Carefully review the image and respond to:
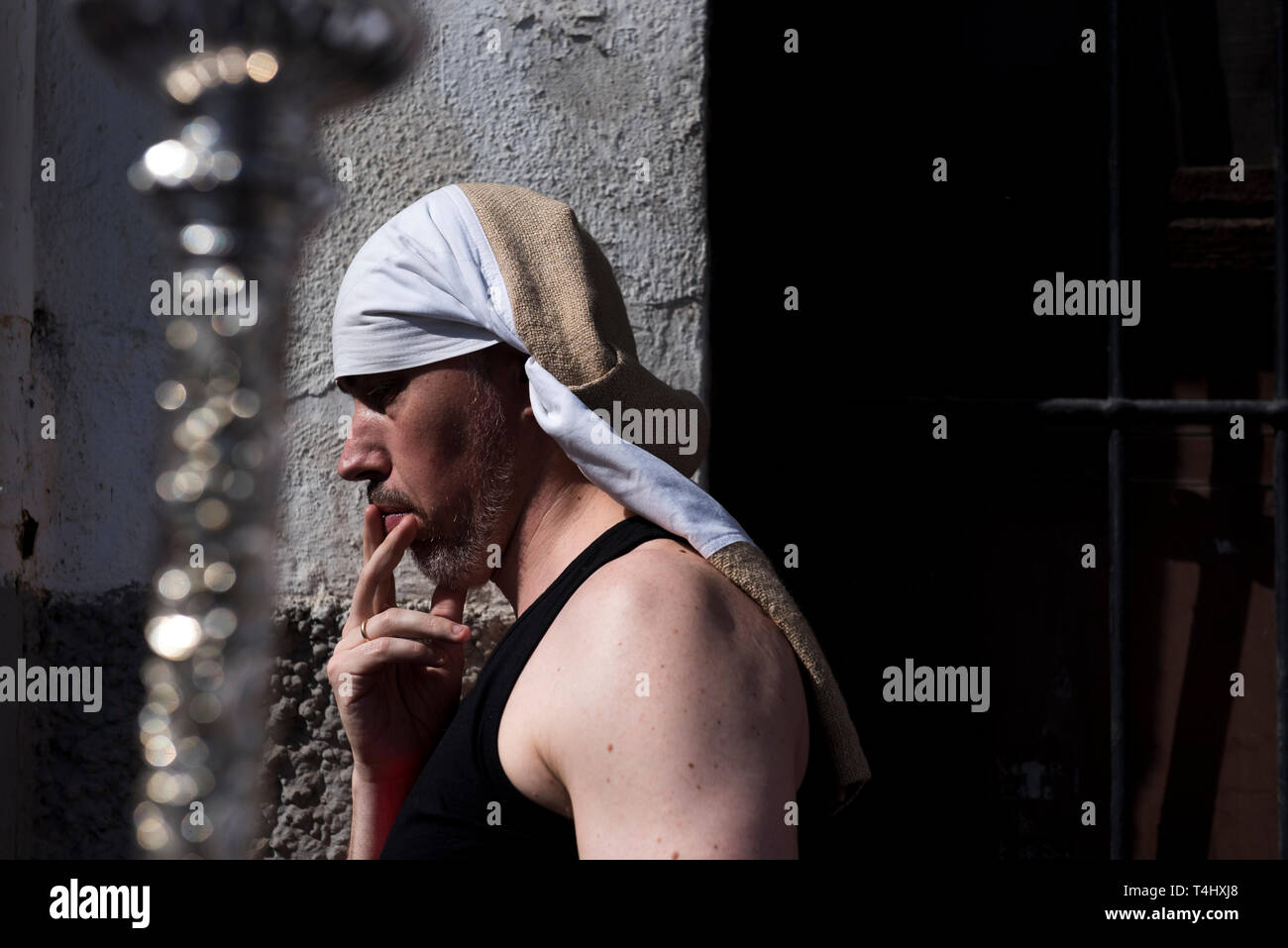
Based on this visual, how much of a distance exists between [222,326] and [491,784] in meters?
0.86

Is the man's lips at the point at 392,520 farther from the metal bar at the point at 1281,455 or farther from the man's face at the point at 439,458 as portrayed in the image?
the metal bar at the point at 1281,455

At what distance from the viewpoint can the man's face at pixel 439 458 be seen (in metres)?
1.65

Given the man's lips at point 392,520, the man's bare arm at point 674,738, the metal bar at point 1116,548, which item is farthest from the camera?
the metal bar at point 1116,548

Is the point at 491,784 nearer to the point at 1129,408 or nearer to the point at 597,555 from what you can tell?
the point at 597,555

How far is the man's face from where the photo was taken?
165 cm

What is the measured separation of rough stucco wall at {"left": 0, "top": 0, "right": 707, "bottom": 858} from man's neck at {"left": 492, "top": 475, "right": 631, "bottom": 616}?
42 centimetres

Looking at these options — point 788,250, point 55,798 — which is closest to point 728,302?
point 788,250

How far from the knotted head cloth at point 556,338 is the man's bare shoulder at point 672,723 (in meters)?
0.11

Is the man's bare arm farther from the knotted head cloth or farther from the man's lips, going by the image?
the man's lips

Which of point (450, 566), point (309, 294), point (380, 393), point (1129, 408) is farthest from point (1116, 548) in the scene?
point (309, 294)

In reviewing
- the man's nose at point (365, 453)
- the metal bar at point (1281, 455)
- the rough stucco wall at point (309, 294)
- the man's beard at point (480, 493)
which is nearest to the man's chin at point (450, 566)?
the man's beard at point (480, 493)

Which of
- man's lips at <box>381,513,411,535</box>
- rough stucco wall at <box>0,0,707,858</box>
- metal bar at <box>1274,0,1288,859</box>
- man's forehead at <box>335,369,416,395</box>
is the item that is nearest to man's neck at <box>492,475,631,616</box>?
man's lips at <box>381,513,411,535</box>

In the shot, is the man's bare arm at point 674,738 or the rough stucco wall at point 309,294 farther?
the rough stucco wall at point 309,294
